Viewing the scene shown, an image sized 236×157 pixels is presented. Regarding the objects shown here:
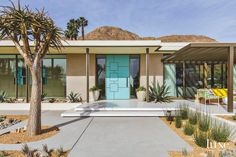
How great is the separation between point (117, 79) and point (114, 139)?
8337 millimetres

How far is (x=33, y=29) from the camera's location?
246 inches

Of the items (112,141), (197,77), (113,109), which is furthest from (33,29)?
(197,77)

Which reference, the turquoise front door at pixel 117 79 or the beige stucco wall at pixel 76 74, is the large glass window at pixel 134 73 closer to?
the turquoise front door at pixel 117 79

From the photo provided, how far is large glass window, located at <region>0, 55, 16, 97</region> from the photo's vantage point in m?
14.1

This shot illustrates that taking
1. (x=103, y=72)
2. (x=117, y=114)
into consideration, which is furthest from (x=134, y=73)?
(x=117, y=114)

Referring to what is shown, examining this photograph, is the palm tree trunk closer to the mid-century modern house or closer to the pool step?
the pool step

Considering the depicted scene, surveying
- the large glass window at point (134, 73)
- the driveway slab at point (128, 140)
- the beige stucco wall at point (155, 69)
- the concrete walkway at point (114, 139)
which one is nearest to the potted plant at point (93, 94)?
the large glass window at point (134, 73)

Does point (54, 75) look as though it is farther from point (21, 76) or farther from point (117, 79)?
point (117, 79)

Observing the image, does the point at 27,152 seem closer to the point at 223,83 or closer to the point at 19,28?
the point at 19,28

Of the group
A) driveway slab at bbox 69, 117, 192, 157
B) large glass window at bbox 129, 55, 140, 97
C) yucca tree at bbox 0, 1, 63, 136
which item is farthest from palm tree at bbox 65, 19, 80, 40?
driveway slab at bbox 69, 117, 192, 157

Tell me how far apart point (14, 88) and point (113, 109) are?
9190 mm

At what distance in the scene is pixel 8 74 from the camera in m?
14.2

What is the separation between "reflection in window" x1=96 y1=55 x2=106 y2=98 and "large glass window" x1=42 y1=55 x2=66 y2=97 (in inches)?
104

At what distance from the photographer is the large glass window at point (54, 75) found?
1399cm
